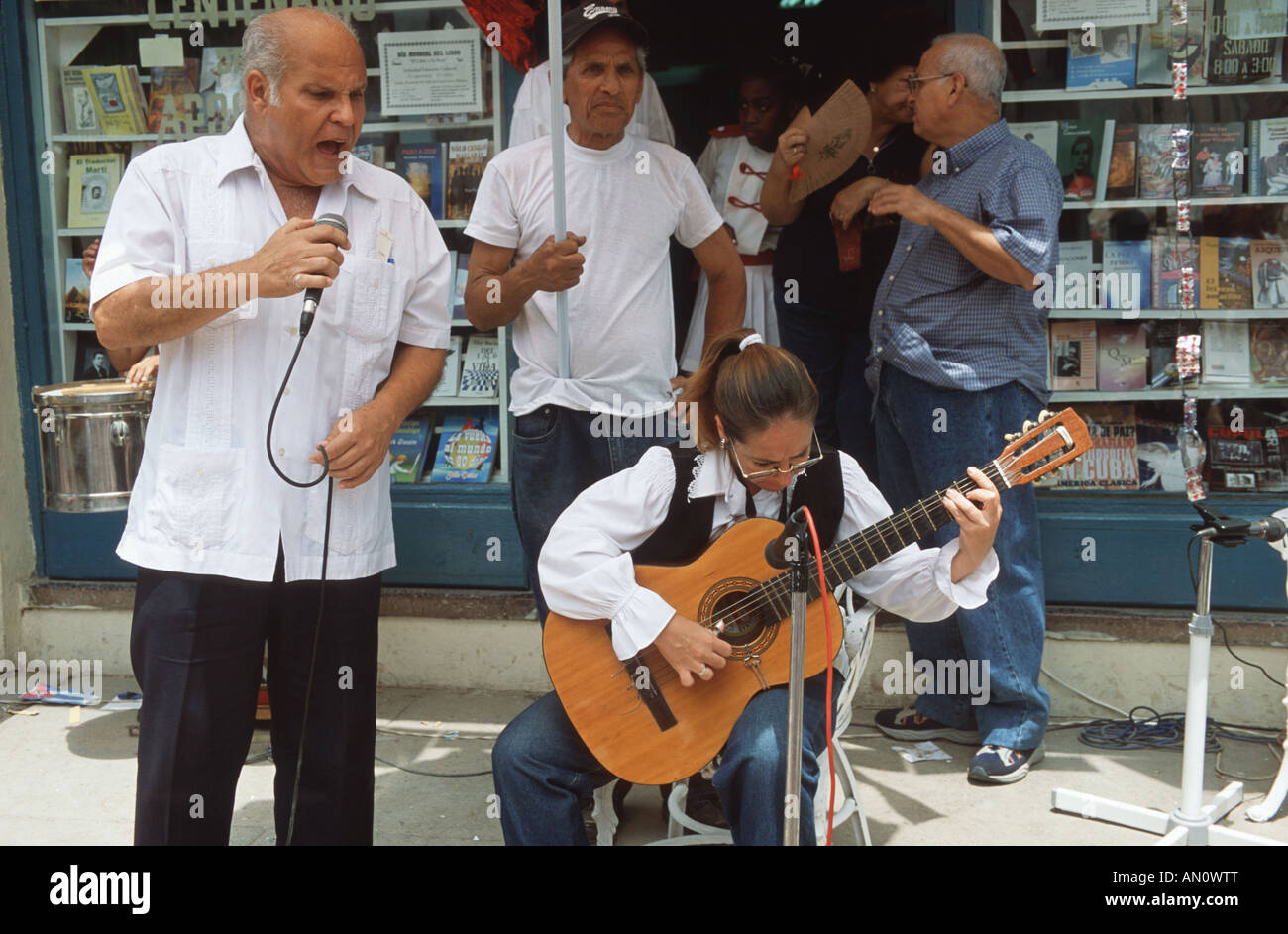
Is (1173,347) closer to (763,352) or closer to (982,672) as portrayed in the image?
(982,672)

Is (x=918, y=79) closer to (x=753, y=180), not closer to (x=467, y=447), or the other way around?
(x=753, y=180)

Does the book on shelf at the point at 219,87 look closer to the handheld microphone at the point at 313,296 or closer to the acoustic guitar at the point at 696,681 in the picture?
the handheld microphone at the point at 313,296

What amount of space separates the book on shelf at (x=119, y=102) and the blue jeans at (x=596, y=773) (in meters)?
3.38

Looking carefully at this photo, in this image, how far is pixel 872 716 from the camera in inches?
177

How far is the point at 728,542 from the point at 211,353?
1179mm

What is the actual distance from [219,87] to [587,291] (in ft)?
7.54

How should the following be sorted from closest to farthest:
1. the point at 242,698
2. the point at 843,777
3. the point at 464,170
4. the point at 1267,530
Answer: the point at 242,698 → the point at 1267,530 → the point at 843,777 → the point at 464,170

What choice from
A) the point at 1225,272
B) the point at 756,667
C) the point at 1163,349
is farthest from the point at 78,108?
the point at 1225,272

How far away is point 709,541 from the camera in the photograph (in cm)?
289

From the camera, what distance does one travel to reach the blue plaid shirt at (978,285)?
3756 millimetres

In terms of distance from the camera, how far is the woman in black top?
4.35m

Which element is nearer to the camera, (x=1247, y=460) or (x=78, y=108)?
(x=1247, y=460)

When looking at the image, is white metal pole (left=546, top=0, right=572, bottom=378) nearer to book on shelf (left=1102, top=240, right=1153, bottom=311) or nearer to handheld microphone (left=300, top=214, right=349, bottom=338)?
handheld microphone (left=300, top=214, right=349, bottom=338)
